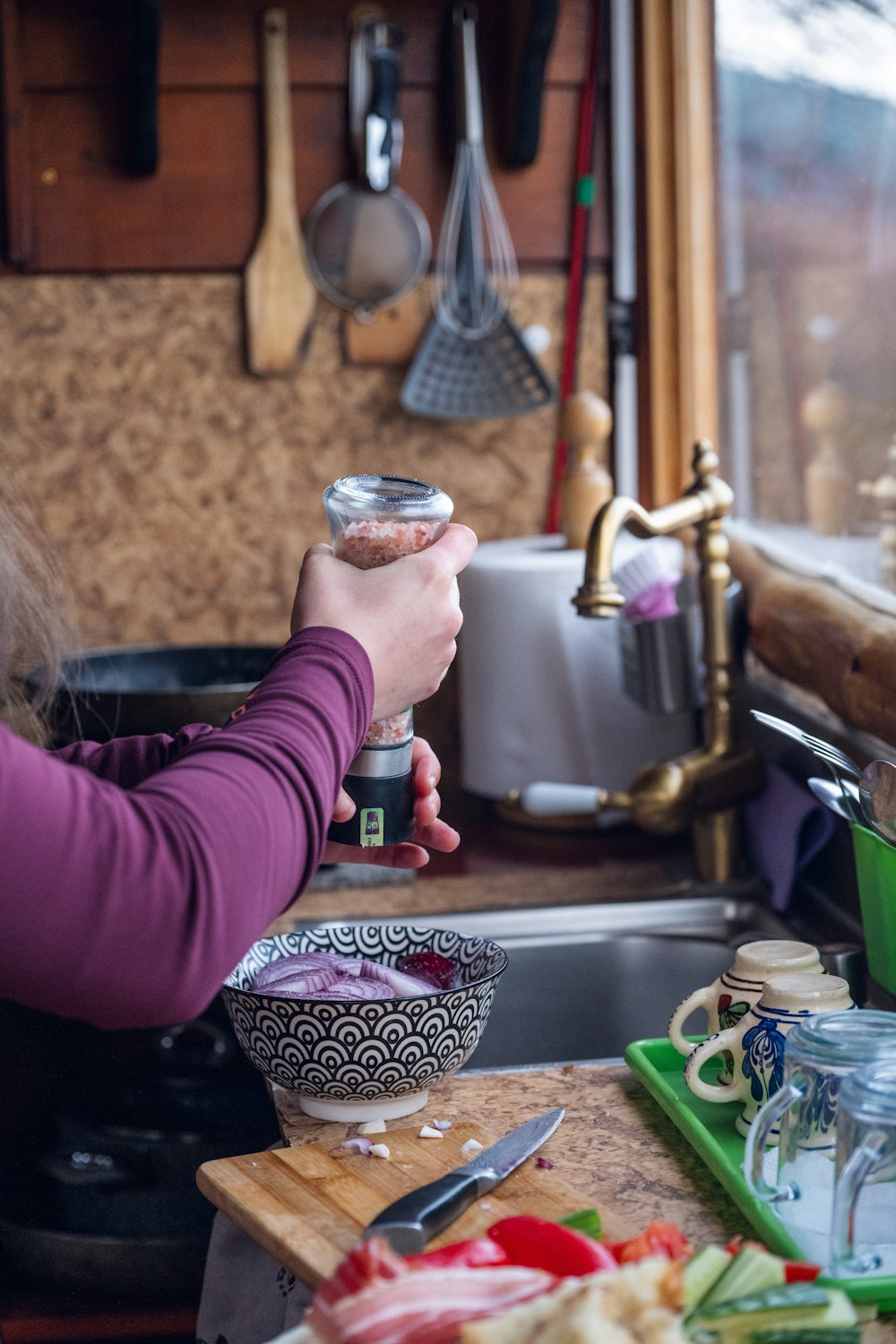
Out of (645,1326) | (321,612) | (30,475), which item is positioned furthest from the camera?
(30,475)

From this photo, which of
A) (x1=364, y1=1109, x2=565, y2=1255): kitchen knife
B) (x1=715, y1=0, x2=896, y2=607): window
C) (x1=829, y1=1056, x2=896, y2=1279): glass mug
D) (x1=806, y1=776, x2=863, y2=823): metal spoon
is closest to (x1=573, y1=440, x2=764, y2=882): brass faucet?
(x1=715, y1=0, x2=896, y2=607): window

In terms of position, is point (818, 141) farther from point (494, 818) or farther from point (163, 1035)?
point (163, 1035)

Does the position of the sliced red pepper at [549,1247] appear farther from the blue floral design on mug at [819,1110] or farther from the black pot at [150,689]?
the black pot at [150,689]

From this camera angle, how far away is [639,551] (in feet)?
5.21

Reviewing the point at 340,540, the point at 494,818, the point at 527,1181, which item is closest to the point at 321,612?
the point at 340,540

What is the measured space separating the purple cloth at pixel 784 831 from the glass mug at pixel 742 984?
0.43m

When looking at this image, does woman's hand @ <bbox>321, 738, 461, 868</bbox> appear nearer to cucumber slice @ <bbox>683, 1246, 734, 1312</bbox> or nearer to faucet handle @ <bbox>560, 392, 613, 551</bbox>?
cucumber slice @ <bbox>683, 1246, 734, 1312</bbox>

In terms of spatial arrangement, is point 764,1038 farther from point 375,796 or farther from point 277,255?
point 277,255

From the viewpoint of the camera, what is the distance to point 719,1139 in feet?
2.67

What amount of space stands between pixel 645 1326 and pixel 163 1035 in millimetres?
784

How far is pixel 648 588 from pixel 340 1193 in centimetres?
88

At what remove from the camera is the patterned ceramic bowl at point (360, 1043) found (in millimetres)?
821

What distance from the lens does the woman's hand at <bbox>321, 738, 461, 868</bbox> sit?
2.90 ft

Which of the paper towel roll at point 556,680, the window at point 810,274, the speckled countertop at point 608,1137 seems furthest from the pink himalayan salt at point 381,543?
the paper towel roll at point 556,680
